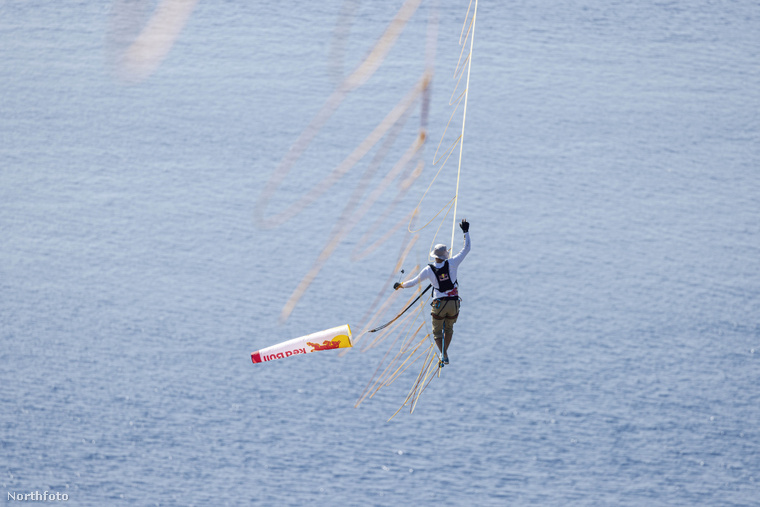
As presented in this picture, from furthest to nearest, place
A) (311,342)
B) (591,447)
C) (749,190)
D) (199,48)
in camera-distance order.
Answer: (199,48) < (749,190) < (591,447) < (311,342)

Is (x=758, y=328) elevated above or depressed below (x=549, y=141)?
below

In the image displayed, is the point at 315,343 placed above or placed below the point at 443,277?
below

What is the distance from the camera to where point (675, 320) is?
41219mm

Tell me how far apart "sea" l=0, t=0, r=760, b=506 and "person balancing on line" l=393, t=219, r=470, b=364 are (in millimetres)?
19212

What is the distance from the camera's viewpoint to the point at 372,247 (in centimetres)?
4478

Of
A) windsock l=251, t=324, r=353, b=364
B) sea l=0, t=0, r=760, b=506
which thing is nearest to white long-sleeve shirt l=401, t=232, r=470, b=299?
windsock l=251, t=324, r=353, b=364

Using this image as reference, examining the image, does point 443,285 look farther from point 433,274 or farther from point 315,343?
point 315,343

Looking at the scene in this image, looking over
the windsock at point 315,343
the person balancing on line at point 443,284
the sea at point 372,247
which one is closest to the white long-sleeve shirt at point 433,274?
the person balancing on line at point 443,284

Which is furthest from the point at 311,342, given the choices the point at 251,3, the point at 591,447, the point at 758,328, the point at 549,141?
the point at 251,3

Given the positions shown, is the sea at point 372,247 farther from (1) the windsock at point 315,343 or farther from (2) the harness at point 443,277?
(1) the windsock at point 315,343

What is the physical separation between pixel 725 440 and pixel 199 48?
3683 centimetres

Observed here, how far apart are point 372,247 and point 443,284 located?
28.1 m

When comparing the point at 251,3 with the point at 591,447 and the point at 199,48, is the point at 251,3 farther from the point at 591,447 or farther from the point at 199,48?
the point at 591,447

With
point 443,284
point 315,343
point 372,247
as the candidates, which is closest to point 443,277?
point 443,284
